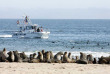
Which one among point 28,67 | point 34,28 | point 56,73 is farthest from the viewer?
point 34,28

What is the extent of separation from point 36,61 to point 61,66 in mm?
2668

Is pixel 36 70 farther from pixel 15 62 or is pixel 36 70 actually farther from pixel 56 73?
pixel 15 62

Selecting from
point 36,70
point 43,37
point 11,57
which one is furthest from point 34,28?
point 36,70

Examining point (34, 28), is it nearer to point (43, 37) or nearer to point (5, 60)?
point (43, 37)

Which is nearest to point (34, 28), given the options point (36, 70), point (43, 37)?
point (43, 37)

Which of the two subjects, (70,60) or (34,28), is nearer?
(70,60)

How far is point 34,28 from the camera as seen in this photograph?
54.8 metres

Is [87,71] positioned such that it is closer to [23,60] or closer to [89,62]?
[89,62]

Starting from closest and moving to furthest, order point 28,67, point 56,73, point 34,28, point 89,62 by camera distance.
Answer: point 56,73, point 28,67, point 89,62, point 34,28

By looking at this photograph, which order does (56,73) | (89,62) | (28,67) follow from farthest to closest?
(89,62)
(28,67)
(56,73)

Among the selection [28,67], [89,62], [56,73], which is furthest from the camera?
[89,62]

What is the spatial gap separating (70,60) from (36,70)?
4.53 m

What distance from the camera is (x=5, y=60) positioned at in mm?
22078

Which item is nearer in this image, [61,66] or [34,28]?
[61,66]
